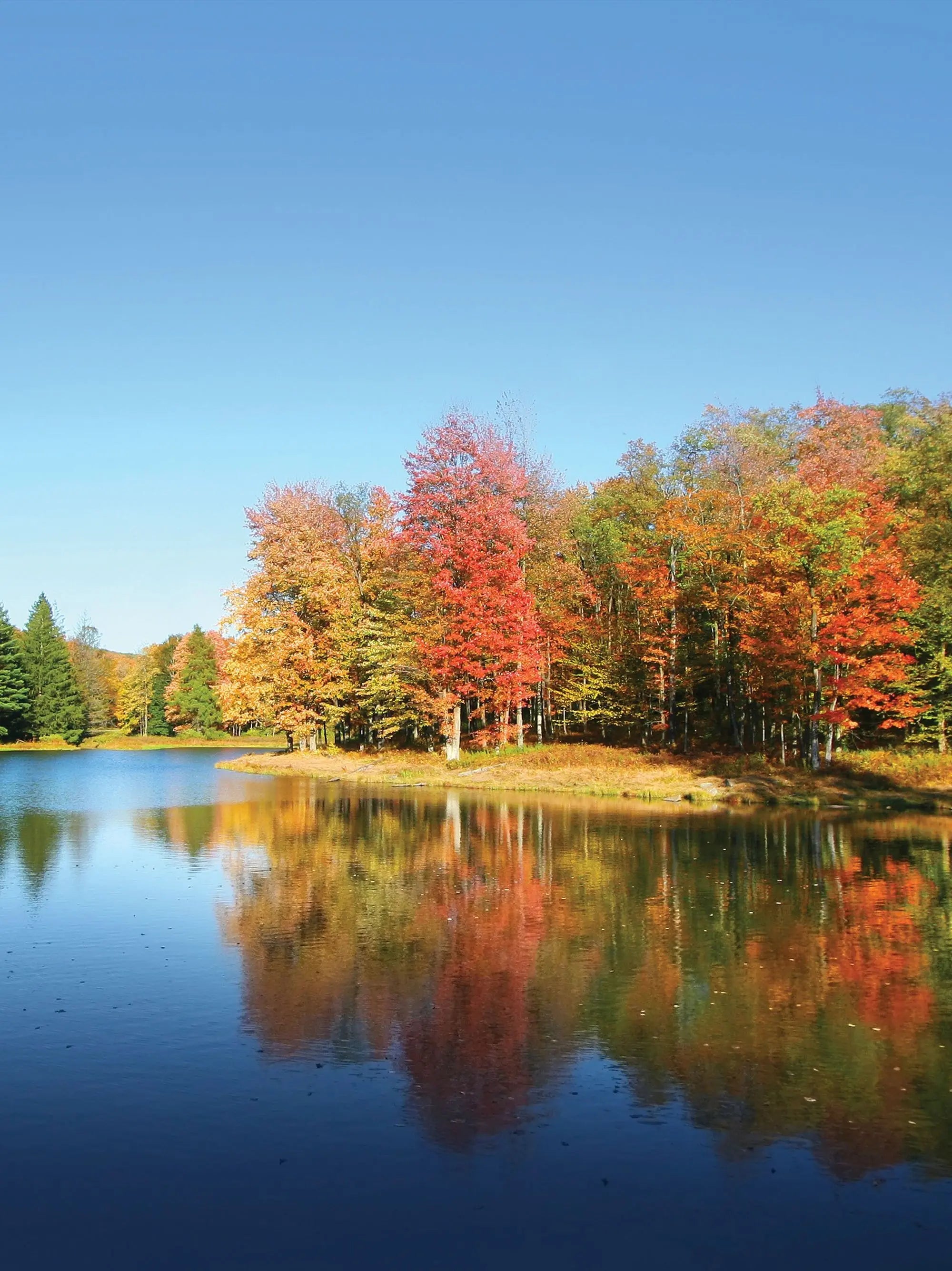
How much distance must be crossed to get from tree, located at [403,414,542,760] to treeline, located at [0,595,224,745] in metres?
36.6

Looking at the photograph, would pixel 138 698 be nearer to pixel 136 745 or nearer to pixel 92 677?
pixel 92 677

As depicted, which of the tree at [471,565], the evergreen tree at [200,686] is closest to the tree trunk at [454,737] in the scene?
the tree at [471,565]

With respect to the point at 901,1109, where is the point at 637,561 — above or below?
above

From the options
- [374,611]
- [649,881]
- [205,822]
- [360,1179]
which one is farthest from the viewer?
[374,611]

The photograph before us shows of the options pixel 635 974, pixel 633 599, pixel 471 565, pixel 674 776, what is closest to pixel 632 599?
pixel 633 599

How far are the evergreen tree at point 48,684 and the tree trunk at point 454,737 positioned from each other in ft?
180

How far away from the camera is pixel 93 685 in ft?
361

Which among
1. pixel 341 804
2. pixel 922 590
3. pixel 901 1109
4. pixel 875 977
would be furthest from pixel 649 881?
pixel 922 590

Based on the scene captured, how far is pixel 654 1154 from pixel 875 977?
648 centimetres

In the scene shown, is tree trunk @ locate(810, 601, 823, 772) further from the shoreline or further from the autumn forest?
the shoreline

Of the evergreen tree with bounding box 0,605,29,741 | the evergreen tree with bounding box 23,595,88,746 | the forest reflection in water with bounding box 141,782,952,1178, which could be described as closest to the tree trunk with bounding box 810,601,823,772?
the forest reflection in water with bounding box 141,782,952,1178

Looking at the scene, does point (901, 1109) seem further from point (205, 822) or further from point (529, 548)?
point (529, 548)

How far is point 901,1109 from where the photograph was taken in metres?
9.00

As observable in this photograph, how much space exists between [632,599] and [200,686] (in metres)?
64.9
